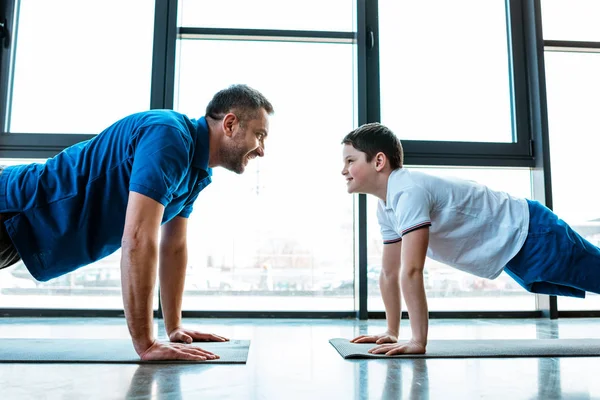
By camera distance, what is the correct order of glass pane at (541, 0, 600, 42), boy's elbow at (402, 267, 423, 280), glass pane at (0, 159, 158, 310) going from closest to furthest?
boy's elbow at (402, 267, 423, 280)
glass pane at (0, 159, 158, 310)
glass pane at (541, 0, 600, 42)

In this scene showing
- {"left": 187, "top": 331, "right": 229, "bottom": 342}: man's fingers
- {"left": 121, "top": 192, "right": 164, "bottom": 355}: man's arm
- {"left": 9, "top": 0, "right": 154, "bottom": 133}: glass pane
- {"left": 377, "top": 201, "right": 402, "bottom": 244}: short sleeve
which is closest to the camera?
{"left": 121, "top": 192, "right": 164, "bottom": 355}: man's arm

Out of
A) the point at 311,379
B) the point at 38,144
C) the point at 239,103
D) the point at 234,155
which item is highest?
the point at 38,144

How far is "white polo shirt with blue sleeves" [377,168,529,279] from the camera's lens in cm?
153

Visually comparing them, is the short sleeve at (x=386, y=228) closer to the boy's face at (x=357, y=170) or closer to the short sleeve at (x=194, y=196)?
the boy's face at (x=357, y=170)

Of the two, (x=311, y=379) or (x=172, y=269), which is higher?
(x=172, y=269)

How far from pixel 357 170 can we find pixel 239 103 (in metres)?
0.44

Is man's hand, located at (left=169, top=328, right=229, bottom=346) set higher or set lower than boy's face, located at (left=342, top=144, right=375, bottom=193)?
lower

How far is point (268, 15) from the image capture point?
9.46 feet

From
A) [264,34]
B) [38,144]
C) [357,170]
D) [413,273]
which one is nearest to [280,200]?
[264,34]

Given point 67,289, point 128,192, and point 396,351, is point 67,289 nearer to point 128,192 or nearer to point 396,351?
point 128,192

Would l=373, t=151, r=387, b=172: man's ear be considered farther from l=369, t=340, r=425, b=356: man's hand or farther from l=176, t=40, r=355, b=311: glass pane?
l=176, t=40, r=355, b=311: glass pane

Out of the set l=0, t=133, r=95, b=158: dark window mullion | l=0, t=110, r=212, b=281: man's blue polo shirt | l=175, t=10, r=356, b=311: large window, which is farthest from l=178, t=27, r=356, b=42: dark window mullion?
l=0, t=110, r=212, b=281: man's blue polo shirt

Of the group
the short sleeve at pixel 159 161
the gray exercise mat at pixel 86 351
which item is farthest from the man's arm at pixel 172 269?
the short sleeve at pixel 159 161

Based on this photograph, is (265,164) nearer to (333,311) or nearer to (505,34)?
(333,311)
